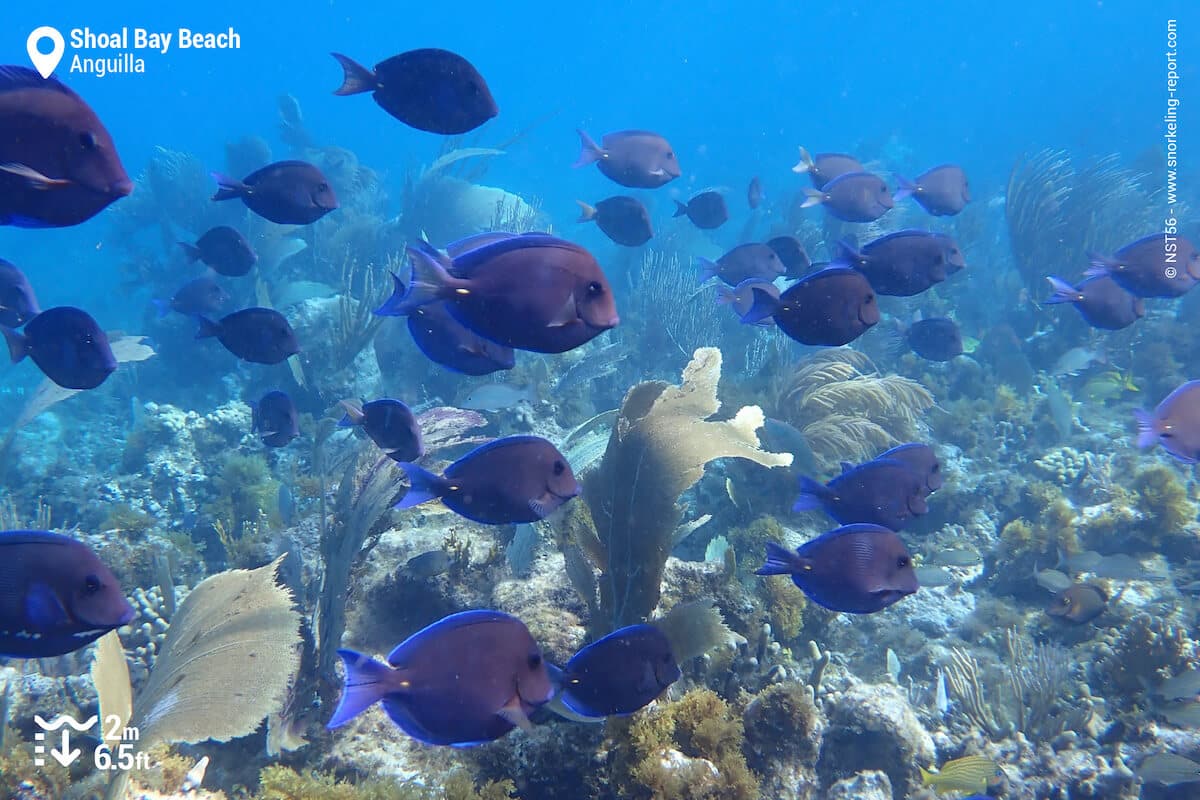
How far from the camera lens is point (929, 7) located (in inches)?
3807

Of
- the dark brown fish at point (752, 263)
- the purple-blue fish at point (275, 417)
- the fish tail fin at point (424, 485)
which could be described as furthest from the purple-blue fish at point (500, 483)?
the dark brown fish at point (752, 263)

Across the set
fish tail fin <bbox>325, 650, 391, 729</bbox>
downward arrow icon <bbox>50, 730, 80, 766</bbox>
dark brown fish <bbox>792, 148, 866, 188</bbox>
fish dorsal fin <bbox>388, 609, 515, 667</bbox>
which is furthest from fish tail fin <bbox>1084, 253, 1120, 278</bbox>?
downward arrow icon <bbox>50, 730, 80, 766</bbox>

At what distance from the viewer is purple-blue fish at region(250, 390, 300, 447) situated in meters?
4.86

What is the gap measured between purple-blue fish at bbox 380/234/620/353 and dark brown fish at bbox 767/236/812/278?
16.1 feet

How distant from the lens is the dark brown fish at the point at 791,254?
20.5 feet

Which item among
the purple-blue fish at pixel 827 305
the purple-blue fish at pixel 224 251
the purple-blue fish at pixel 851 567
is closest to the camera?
the purple-blue fish at pixel 851 567

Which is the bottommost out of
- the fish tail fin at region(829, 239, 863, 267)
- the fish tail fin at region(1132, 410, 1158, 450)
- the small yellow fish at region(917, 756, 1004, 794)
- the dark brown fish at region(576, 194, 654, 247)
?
the small yellow fish at region(917, 756, 1004, 794)

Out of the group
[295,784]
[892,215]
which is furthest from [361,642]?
[892,215]

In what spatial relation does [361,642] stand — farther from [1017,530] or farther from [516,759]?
[1017,530]

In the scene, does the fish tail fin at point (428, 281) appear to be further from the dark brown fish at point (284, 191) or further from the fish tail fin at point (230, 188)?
the fish tail fin at point (230, 188)

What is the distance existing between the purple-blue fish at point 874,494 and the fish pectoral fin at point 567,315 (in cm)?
179

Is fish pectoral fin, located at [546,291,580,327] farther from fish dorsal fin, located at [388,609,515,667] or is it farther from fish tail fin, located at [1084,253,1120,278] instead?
fish tail fin, located at [1084,253,1120,278]

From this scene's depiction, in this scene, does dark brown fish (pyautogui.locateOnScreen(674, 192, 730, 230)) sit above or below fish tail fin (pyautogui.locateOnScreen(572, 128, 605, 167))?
below

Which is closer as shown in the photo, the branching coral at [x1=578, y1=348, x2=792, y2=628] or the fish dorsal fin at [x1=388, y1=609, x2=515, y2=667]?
the fish dorsal fin at [x1=388, y1=609, x2=515, y2=667]
